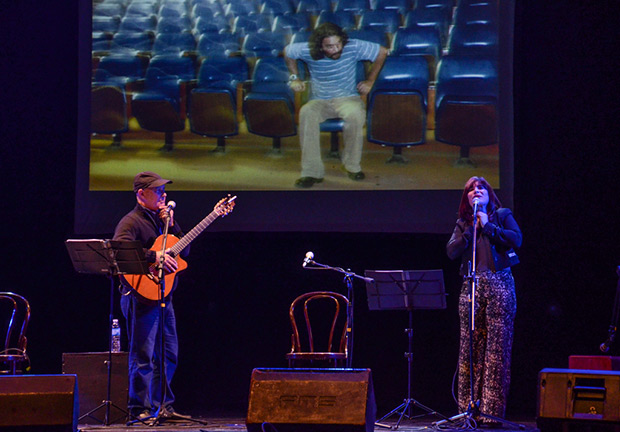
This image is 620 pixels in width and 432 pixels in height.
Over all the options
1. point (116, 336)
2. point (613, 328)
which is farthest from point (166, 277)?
point (613, 328)

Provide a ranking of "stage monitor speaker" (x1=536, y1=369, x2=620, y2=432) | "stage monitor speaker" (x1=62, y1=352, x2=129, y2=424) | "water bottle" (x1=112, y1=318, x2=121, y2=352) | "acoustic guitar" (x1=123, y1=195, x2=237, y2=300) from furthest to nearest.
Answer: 1. "water bottle" (x1=112, y1=318, x2=121, y2=352)
2. "stage monitor speaker" (x1=62, y1=352, x2=129, y2=424)
3. "acoustic guitar" (x1=123, y1=195, x2=237, y2=300)
4. "stage monitor speaker" (x1=536, y1=369, x2=620, y2=432)

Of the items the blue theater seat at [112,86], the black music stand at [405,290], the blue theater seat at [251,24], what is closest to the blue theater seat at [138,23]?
A: the blue theater seat at [112,86]

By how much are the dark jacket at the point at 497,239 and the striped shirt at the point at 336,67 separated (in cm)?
159

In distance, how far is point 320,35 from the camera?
→ 6.57 meters

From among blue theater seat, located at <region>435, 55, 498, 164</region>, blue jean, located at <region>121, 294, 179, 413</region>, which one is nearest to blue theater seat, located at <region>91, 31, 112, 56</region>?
blue jean, located at <region>121, 294, 179, 413</region>

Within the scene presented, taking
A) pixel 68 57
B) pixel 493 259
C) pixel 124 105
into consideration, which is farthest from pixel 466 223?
pixel 68 57

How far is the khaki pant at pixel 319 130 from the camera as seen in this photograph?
21.4 feet

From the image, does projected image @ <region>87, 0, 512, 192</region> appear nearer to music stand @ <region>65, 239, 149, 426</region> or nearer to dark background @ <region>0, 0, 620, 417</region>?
dark background @ <region>0, 0, 620, 417</region>

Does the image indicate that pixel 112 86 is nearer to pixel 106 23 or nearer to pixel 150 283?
pixel 106 23

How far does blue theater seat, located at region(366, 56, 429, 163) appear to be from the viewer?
21.3 feet

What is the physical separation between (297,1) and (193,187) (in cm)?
163

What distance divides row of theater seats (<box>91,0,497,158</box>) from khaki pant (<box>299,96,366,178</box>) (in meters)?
0.07

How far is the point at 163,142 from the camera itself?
21.9 feet

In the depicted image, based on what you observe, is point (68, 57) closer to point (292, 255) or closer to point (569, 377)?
point (292, 255)
